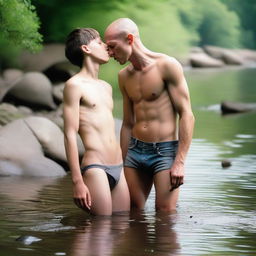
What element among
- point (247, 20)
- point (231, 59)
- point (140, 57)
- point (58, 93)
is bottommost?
point (140, 57)

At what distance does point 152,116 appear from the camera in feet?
31.4

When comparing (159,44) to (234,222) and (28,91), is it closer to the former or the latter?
(28,91)

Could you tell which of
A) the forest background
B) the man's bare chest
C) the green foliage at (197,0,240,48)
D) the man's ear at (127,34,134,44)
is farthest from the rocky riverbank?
the green foliage at (197,0,240,48)

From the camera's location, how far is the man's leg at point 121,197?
935cm

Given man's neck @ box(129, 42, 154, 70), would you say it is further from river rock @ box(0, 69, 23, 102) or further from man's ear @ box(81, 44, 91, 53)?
river rock @ box(0, 69, 23, 102)

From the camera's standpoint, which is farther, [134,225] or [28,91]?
[28,91]

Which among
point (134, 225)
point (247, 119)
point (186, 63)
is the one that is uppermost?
point (186, 63)

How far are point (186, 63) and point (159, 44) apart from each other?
37099mm

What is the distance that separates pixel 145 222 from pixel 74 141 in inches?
44.1

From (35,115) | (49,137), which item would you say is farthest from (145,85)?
(35,115)

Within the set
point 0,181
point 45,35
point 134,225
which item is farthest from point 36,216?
point 45,35

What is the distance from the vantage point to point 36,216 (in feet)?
33.5

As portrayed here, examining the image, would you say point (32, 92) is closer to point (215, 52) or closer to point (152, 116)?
point (152, 116)

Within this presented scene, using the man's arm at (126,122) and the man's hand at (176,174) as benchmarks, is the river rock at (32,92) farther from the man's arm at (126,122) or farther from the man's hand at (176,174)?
the man's hand at (176,174)
